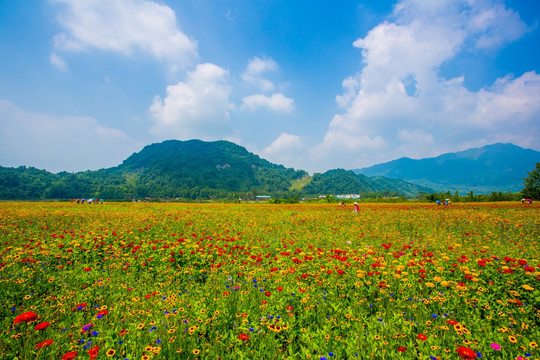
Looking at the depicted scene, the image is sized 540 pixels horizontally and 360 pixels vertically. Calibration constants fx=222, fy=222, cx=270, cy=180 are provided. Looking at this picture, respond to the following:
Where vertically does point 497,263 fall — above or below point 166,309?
above

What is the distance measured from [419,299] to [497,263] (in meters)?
2.56

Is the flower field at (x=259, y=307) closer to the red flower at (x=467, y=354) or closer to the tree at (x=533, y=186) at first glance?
the red flower at (x=467, y=354)

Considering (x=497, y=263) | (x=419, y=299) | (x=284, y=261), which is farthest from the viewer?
(x=284, y=261)

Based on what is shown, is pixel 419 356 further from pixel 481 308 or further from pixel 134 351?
pixel 134 351

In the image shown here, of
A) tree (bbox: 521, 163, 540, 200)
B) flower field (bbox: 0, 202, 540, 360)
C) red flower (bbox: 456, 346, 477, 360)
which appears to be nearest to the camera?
red flower (bbox: 456, 346, 477, 360)

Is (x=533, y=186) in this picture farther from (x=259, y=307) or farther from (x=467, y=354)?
(x=259, y=307)

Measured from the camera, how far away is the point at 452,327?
315cm

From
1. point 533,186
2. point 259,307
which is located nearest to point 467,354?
point 259,307

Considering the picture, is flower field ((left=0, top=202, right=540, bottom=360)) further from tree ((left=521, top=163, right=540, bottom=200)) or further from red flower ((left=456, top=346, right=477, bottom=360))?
tree ((left=521, top=163, right=540, bottom=200))

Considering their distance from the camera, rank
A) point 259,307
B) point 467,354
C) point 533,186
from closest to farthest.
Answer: point 467,354 < point 259,307 < point 533,186

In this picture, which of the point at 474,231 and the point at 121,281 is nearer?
the point at 121,281

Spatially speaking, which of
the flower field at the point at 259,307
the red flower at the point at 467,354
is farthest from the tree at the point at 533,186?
the red flower at the point at 467,354

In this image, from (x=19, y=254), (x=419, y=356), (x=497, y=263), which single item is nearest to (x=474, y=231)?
(x=497, y=263)

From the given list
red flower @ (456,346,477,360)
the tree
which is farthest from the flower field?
the tree
